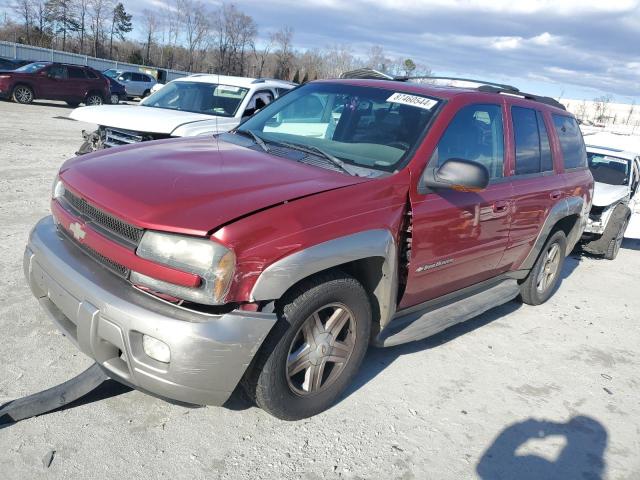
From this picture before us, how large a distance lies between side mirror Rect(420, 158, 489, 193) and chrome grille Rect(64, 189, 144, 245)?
5.70 ft

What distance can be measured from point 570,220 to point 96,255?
456 cm

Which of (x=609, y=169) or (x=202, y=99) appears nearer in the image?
(x=202, y=99)

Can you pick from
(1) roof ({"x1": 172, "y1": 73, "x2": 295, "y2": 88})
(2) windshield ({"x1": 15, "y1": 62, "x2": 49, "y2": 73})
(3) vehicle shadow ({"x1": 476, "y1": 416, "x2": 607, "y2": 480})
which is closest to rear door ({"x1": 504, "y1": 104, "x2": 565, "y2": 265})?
(3) vehicle shadow ({"x1": 476, "y1": 416, "x2": 607, "y2": 480})

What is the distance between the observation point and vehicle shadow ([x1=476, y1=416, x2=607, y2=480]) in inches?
120

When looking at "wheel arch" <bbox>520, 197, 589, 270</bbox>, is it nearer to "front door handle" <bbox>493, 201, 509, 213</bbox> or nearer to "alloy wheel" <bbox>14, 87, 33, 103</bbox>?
"front door handle" <bbox>493, 201, 509, 213</bbox>

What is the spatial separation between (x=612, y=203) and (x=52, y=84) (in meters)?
19.9

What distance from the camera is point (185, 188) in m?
2.83

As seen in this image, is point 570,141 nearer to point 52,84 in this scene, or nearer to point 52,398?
point 52,398

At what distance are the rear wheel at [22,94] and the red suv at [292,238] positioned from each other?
19.2 m

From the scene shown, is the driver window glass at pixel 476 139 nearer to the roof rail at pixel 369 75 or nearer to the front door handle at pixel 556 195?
the front door handle at pixel 556 195

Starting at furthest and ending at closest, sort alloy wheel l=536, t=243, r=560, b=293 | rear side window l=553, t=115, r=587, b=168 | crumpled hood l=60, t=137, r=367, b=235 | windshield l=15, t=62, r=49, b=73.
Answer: windshield l=15, t=62, r=49, b=73 < alloy wheel l=536, t=243, r=560, b=293 < rear side window l=553, t=115, r=587, b=168 < crumpled hood l=60, t=137, r=367, b=235

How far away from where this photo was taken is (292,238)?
270cm

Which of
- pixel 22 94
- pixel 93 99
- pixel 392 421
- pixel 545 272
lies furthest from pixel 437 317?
pixel 93 99

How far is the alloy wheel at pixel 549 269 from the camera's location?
5.49 metres
